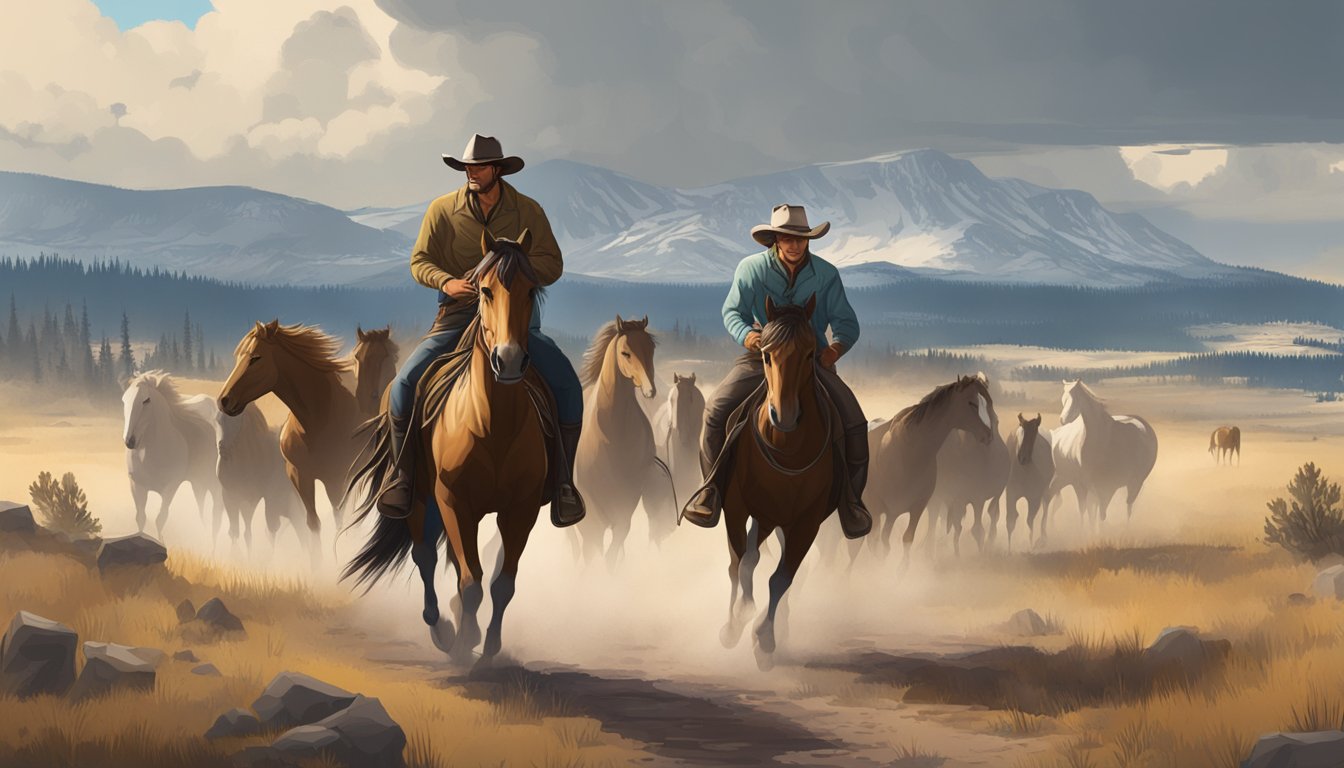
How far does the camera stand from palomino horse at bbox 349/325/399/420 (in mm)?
13875

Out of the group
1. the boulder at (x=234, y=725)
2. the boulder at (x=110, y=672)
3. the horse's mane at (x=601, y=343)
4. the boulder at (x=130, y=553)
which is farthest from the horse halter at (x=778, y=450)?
the boulder at (x=130, y=553)

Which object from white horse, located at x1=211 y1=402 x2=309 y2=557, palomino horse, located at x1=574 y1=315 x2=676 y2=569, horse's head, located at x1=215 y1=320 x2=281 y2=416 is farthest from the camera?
white horse, located at x1=211 y1=402 x2=309 y2=557

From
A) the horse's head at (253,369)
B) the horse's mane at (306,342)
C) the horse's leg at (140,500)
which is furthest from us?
the horse's leg at (140,500)

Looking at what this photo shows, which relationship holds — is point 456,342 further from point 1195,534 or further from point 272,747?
point 1195,534

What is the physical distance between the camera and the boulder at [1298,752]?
7.32m

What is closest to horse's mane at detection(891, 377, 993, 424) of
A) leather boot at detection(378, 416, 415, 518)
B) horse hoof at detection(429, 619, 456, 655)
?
horse hoof at detection(429, 619, 456, 655)

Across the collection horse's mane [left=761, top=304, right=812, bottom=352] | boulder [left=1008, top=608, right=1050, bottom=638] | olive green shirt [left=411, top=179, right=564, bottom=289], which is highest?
olive green shirt [left=411, top=179, right=564, bottom=289]

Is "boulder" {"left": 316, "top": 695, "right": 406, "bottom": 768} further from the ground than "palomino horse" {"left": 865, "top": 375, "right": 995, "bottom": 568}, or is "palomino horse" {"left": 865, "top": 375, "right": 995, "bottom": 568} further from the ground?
"palomino horse" {"left": 865, "top": 375, "right": 995, "bottom": 568}

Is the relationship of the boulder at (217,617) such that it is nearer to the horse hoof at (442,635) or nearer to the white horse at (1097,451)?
the horse hoof at (442,635)

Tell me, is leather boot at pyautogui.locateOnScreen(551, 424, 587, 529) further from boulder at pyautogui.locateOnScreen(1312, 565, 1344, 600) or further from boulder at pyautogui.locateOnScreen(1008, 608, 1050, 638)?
boulder at pyautogui.locateOnScreen(1312, 565, 1344, 600)

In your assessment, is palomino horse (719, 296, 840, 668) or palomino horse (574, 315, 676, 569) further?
palomino horse (574, 315, 676, 569)

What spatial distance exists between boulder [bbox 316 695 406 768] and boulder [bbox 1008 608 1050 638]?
6.21 metres

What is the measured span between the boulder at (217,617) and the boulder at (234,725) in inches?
120

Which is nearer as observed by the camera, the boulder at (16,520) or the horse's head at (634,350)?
the boulder at (16,520)
